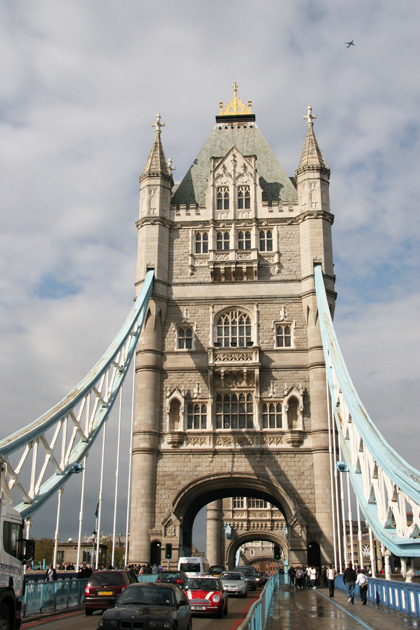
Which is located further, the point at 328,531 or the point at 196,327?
the point at 196,327

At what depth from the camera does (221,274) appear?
3656 centimetres

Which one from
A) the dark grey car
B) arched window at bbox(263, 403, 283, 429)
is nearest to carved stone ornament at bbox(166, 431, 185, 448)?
arched window at bbox(263, 403, 283, 429)

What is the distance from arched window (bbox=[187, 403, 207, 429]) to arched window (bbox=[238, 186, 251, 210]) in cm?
1224

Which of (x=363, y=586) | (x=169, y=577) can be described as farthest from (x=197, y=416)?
(x=363, y=586)

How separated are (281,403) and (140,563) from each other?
10.4 metres

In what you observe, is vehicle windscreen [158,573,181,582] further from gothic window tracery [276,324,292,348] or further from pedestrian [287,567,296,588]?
gothic window tracery [276,324,292,348]

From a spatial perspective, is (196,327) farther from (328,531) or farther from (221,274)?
(328,531)

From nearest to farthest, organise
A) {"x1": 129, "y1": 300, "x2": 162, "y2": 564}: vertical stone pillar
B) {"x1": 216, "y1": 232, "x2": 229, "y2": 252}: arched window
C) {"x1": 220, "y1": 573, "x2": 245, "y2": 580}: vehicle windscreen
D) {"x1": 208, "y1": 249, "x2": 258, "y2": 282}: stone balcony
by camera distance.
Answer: {"x1": 220, "y1": 573, "x2": 245, "y2": 580}: vehicle windscreen < {"x1": 129, "y1": 300, "x2": 162, "y2": 564}: vertical stone pillar < {"x1": 208, "y1": 249, "x2": 258, "y2": 282}: stone balcony < {"x1": 216, "y1": 232, "x2": 229, "y2": 252}: arched window

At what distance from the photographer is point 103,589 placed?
1733 centimetres

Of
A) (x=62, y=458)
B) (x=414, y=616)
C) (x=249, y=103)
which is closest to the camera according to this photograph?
(x=414, y=616)

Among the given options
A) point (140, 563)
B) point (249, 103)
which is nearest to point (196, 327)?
point (140, 563)

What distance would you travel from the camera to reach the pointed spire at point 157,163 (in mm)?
38594

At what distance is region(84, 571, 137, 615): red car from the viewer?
17.2 meters

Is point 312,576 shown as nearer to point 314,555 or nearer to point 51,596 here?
point 314,555
